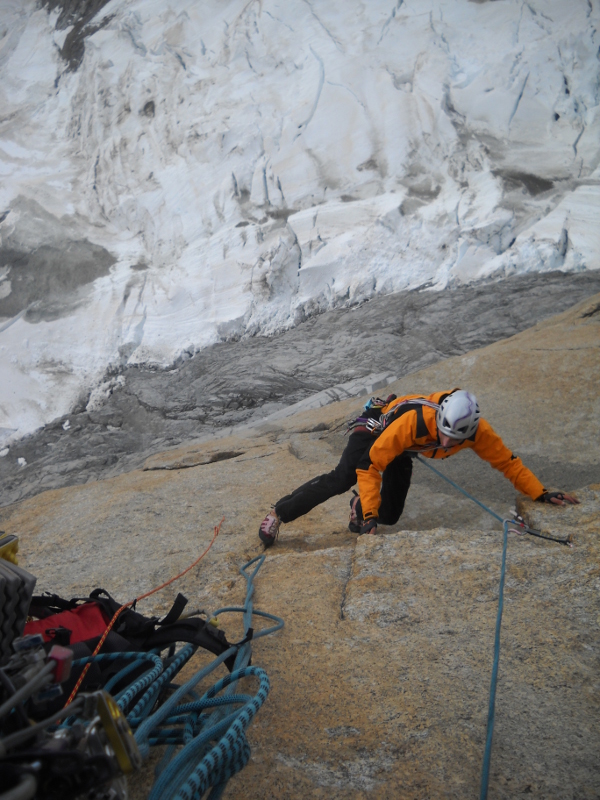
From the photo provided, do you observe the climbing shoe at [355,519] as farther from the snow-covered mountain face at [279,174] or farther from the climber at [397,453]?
the snow-covered mountain face at [279,174]

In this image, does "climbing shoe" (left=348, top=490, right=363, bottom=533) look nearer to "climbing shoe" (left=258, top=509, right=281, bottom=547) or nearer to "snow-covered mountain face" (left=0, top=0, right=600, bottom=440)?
"climbing shoe" (left=258, top=509, right=281, bottom=547)

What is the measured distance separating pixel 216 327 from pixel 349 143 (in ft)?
11.4

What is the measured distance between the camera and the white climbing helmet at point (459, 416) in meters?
2.01

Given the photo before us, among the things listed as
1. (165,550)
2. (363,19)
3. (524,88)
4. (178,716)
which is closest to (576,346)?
(165,550)

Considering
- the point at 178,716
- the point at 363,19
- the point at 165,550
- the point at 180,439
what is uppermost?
the point at 363,19

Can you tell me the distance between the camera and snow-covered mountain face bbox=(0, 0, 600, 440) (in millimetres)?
6480

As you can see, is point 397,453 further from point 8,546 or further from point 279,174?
point 279,174

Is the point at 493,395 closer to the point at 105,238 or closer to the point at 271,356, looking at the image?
the point at 271,356

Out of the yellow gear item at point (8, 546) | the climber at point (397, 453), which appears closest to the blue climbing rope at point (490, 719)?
the climber at point (397, 453)

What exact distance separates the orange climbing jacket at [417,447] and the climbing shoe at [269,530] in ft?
1.63

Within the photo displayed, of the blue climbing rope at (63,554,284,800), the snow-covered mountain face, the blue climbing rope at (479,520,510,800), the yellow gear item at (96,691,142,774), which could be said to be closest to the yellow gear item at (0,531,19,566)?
the blue climbing rope at (63,554,284,800)

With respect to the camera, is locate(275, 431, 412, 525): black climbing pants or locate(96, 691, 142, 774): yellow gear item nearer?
locate(96, 691, 142, 774): yellow gear item

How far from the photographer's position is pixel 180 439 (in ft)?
19.4

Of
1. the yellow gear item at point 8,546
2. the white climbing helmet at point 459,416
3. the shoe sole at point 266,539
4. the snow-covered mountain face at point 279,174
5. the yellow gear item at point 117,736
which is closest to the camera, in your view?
the yellow gear item at point 117,736
